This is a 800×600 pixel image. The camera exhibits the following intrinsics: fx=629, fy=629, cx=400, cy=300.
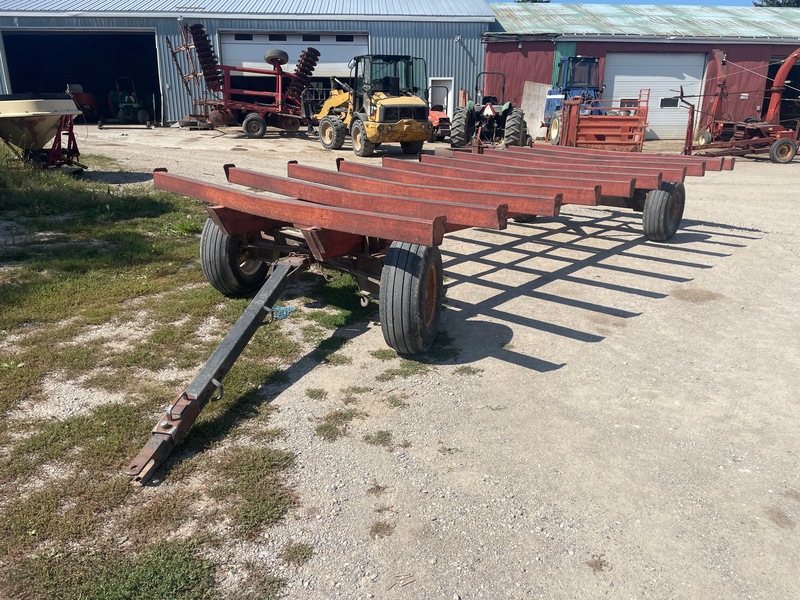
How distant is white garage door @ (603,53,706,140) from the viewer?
2286 cm

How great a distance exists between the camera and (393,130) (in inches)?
577

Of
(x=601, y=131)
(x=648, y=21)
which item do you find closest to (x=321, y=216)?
(x=601, y=131)

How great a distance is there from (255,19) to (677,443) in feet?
74.8

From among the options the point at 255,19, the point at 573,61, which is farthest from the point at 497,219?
the point at 255,19

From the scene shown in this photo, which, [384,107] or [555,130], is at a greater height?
[384,107]

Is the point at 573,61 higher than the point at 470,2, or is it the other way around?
the point at 470,2

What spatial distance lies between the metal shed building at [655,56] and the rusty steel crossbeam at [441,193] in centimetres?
1922

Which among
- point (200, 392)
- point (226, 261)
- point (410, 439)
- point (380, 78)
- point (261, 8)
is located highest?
point (261, 8)

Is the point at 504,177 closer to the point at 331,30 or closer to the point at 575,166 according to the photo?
the point at 575,166

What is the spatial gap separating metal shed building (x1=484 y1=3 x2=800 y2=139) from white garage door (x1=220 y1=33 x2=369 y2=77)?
199 inches

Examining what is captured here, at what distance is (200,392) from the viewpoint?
3223 millimetres

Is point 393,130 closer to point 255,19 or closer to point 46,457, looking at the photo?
point 255,19

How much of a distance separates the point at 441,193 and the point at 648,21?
24.5 metres

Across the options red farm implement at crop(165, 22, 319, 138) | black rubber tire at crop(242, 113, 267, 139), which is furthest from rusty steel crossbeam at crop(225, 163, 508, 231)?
red farm implement at crop(165, 22, 319, 138)
